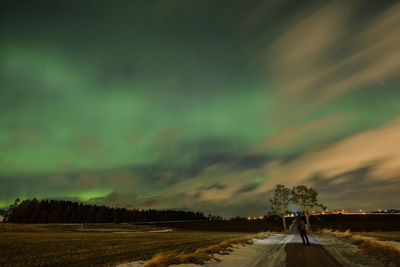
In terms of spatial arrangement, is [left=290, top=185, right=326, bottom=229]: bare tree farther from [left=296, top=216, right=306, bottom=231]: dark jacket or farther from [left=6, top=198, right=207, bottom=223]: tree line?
[left=6, top=198, right=207, bottom=223]: tree line

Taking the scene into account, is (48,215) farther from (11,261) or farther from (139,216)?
(11,261)

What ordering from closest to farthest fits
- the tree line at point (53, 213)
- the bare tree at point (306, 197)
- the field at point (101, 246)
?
the field at point (101, 246), the bare tree at point (306, 197), the tree line at point (53, 213)

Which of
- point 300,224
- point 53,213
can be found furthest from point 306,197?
point 53,213

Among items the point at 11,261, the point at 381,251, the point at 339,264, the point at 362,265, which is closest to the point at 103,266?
the point at 11,261

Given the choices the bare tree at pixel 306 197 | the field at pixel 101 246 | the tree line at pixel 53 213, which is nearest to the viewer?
the field at pixel 101 246

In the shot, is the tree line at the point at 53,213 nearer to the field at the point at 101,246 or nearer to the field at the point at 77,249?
the field at the point at 101,246

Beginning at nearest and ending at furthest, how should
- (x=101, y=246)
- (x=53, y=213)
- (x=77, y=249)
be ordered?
(x=77, y=249) → (x=101, y=246) → (x=53, y=213)

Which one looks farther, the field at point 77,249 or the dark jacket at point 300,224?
the dark jacket at point 300,224

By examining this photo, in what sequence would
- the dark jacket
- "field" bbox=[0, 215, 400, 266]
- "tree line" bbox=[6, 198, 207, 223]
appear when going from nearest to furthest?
"field" bbox=[0, 215, 400, 266]
the dark jacket
"tree line" bbox=[6, 198, 207, 223]

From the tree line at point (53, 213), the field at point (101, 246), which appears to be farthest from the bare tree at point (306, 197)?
the tree line at point (53, 213)

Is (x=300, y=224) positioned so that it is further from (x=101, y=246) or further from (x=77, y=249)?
(x=77, y=249)

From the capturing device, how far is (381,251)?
13594 mm

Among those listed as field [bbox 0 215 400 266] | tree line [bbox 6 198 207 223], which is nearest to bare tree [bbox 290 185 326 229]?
field [bbox 0 215 400 266]

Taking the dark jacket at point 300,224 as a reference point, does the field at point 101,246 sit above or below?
below
